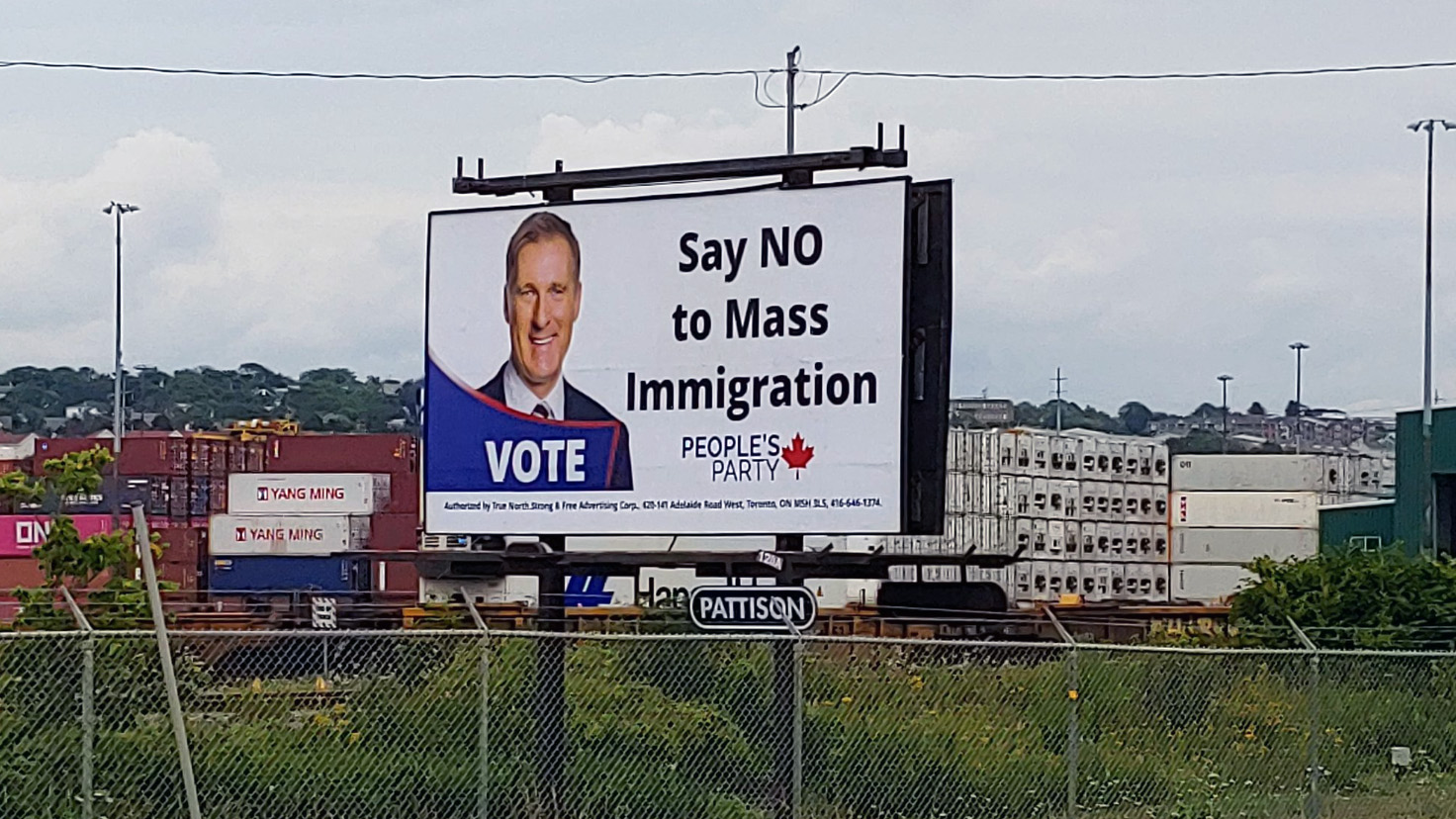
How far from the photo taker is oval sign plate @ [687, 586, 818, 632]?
42.3 feet

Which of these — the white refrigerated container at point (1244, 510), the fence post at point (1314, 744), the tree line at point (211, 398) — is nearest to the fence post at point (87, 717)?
the fence post at point (1314, 744)

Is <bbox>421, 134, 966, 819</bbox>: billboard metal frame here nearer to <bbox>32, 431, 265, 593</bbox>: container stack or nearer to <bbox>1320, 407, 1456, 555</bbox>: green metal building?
<bbox>1320, 407, 1456, 555</bbox>: green metal building

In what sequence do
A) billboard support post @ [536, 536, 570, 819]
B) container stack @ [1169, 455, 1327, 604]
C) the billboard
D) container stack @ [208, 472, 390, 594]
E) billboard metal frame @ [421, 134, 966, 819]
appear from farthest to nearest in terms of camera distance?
container stack @ [208, 472, 390, 594], container stack @ [1169, 455, 1327, 604], the billboard, billboard metal frame @ [421, 134, 966, 819], billboard support post @ [536, 536, 570, 819]

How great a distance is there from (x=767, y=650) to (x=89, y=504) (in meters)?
40.5

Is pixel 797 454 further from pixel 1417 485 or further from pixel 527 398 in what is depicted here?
pixel 1417 485

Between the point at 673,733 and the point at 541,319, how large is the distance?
10.8ft

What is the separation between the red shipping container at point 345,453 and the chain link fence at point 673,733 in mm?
42300

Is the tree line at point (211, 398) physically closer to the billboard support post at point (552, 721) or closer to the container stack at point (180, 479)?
the container stack at point (180, 479)

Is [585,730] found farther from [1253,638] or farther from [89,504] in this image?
[89,504]

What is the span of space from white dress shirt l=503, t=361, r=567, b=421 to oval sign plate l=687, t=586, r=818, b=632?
77.0 inches

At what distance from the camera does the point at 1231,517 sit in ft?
168

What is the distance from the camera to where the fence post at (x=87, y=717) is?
396 inches

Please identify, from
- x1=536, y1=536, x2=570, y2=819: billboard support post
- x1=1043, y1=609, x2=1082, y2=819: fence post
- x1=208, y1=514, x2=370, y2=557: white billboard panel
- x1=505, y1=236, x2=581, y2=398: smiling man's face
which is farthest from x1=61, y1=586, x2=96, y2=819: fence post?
x1=208, y1=514, x2=370, y2=557: white billboard panel

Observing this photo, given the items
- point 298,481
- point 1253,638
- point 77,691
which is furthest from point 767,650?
point 298,481
